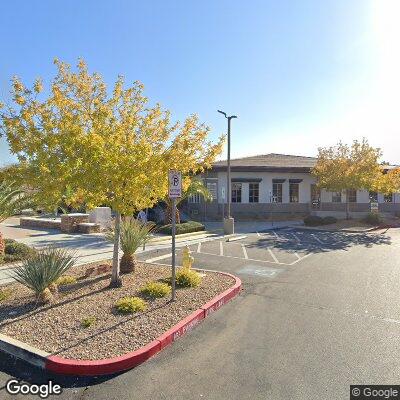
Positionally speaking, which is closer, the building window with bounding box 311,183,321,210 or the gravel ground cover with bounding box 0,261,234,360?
the gravel ground cover with bounding box 0,261,234,360

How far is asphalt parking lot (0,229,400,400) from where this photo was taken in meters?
4.49

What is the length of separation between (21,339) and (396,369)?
568 cm

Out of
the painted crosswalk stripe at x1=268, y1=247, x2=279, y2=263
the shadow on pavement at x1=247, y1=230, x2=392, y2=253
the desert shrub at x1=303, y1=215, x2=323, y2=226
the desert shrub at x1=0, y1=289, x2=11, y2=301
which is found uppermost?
the desert shrub at x1=303, y1=215, x2=323, y2=226

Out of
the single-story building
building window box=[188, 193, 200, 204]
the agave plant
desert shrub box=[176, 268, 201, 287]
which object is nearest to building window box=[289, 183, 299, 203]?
the single-story building

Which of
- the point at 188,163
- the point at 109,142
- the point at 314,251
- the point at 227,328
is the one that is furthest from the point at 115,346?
the point at 314,251

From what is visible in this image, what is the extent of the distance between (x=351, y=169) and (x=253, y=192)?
28.0 ft

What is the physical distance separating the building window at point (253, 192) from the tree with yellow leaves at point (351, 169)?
17.6 feet

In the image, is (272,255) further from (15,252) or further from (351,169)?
(351,169)

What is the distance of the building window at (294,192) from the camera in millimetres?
32094

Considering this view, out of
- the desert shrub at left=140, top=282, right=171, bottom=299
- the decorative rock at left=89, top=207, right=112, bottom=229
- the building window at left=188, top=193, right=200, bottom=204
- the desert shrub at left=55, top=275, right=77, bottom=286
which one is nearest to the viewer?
the desert shrub at left=140, top=282, right=171, bottom=299

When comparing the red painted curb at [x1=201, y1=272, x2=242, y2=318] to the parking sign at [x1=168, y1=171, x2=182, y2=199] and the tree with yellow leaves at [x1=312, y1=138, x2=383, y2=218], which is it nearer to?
the parking sign at [x1=168, y1=171, x2=182, y2=199]

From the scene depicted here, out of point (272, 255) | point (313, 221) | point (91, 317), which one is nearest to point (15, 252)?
point (91, 317)

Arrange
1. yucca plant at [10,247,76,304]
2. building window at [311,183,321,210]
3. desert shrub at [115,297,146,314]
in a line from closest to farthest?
desert shrub at [115,297,146,314] → yucca plant at [10,247,76,304] → building window at [311,183,321,210]

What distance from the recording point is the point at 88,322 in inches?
240
